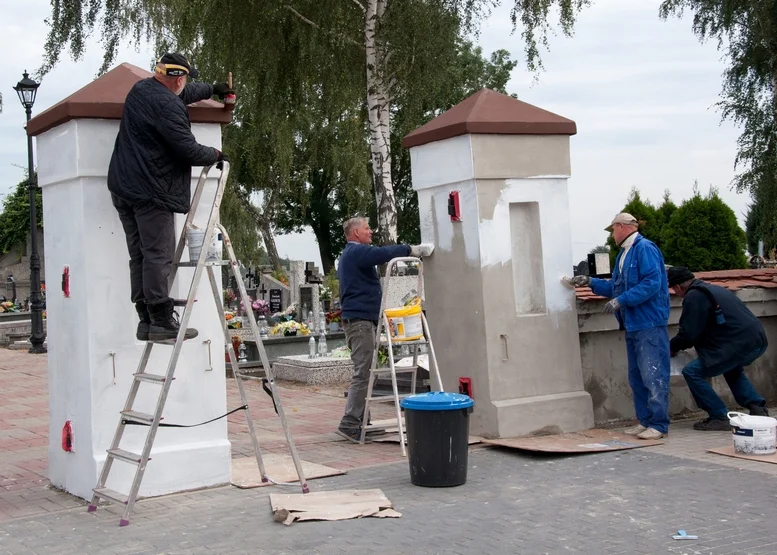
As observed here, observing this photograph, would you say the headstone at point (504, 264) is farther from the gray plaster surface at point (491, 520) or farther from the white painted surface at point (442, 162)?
the gray plaster surface at point (491, 520)

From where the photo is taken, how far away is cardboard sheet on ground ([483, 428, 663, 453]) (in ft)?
26.9

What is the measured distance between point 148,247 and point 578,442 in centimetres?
422

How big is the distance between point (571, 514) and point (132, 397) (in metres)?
3.08

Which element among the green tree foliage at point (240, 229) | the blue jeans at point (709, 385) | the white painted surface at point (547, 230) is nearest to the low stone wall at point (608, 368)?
the white painted surface at point (547, 230)

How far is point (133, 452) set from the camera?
284 inches

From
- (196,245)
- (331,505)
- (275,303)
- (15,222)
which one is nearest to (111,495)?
(331,505)

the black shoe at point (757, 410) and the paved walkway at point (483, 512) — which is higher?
the black shoe at point (757, 410)

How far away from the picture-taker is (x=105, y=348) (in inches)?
281

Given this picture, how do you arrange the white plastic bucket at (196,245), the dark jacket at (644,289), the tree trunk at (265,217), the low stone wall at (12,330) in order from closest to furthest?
1. the white plastic bucket at (196,245)
2. the dark jacket at (644,289)
3. the low stone wall at (12,330)
4. the tree trunk at (265,217)

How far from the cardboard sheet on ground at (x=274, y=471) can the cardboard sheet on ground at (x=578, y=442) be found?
1.64 m

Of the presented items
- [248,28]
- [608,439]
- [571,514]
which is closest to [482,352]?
[608,439]

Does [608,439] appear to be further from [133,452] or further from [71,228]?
[71,228]

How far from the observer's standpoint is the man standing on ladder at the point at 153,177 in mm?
6703

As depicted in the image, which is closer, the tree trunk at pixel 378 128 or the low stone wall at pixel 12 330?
the tree trunk at pixel 378 128
